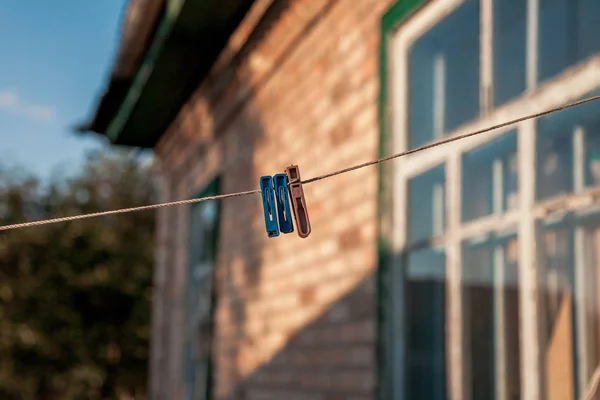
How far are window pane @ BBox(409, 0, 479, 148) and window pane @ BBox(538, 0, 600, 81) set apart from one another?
1.21 feet

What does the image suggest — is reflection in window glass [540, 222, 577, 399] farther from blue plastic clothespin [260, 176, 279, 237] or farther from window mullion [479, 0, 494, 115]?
blue plastic clothespin [260, 176, 279, 237]

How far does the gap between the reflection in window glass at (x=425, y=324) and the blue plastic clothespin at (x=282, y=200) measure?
4.74 ft

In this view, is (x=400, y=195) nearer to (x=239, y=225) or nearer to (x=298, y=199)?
(x=298, y=199)

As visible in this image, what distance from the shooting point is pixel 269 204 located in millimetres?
1522

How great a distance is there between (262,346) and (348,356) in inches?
44.8

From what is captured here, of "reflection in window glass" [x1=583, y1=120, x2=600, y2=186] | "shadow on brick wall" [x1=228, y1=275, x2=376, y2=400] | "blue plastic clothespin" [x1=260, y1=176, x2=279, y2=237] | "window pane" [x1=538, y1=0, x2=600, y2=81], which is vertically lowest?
"shadow on brick wall" [x1=228, y1=275, x2=376, y2=400]

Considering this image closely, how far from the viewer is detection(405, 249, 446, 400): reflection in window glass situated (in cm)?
285

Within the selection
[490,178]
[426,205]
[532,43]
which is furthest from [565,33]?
[426,205]

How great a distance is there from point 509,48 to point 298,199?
1345 mm

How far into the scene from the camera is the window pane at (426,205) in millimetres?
2926

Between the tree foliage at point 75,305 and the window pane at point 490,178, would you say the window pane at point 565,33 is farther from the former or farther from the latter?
the tree foliage at point 75,305

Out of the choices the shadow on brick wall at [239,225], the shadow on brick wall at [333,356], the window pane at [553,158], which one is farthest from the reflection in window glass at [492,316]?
the shadow on brick wall at [239,225]

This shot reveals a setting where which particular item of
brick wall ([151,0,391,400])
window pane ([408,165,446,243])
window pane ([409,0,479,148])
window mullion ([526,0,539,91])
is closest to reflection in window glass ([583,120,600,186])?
window mullion ([526,0,539,91])

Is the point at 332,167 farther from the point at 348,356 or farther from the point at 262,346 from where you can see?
the point at 262,346
